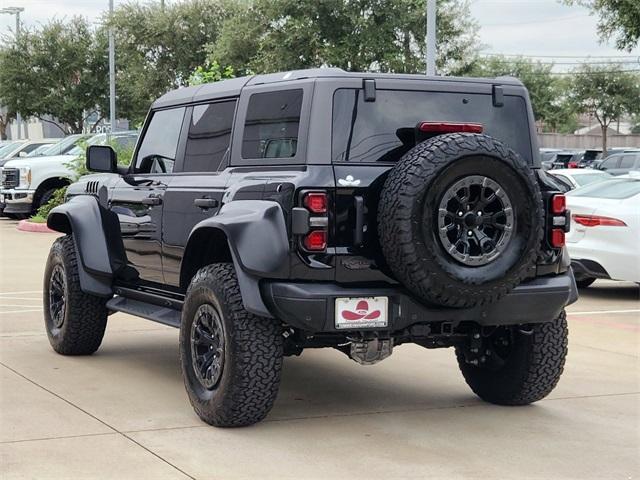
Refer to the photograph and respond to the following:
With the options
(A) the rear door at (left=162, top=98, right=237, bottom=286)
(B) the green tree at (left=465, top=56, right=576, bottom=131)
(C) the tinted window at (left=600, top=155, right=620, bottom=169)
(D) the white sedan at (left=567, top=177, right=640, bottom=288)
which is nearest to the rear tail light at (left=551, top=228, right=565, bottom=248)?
(A) the rear door at (left=162, top=98, right=237, bottom=286)

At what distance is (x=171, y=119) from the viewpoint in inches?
320

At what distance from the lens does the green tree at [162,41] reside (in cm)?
4475

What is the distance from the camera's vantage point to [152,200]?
7797 mm

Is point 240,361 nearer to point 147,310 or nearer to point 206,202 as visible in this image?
point 206,202

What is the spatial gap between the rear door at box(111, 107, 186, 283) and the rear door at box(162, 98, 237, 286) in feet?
0.42

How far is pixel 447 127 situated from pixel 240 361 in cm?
170

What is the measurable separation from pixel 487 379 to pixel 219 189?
2087 millimetres

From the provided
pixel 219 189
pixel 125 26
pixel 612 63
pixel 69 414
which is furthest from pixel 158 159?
pixel 612 63

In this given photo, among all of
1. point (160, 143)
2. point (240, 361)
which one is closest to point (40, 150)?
point (160, 143)

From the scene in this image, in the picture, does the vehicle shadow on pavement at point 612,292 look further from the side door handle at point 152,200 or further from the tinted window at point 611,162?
the tinted window at point 611,162

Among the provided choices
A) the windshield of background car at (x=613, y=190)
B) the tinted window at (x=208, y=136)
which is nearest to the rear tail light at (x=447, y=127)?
the tinted window at (x=208, y=136)

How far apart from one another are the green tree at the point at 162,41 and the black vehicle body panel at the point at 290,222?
37.7 m

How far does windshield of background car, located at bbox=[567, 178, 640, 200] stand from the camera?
42.3 ft

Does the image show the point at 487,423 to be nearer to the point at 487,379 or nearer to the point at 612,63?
the point at 487,379
